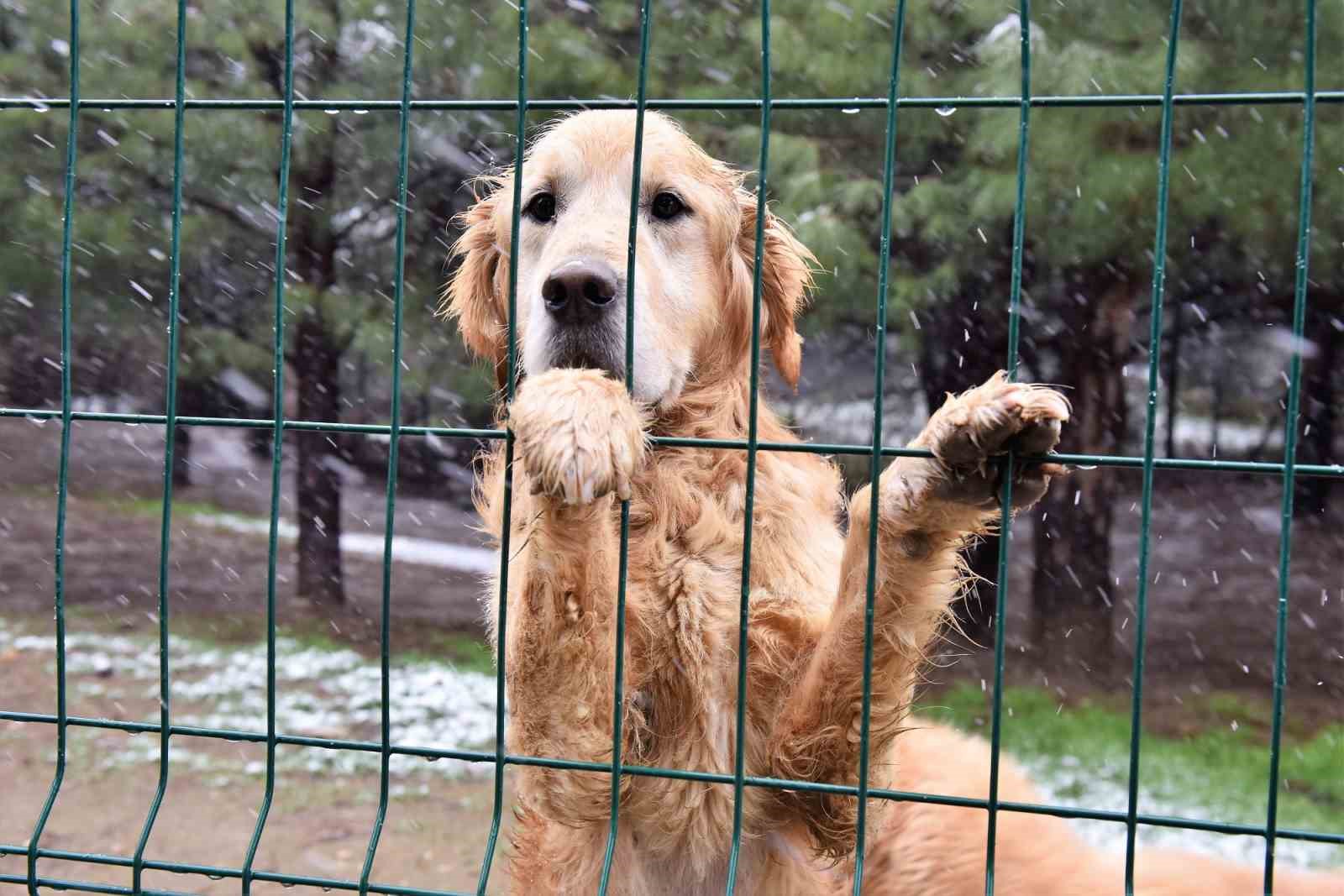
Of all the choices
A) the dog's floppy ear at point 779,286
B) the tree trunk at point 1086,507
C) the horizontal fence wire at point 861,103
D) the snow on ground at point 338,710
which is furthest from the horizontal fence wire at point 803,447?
the tree trunk at point 1086,507

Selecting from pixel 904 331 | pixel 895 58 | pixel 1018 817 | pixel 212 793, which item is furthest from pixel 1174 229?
pixel 212 793

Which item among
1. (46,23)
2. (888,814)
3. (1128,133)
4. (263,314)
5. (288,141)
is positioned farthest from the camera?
(263,314)

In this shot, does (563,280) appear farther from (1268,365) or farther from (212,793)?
(1268,365)

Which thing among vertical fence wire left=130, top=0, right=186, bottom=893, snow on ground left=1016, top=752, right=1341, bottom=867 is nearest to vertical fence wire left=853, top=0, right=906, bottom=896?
vertical fence wire left=130, top=0, right=186, bottom=893

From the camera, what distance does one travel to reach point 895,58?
180 centimetres

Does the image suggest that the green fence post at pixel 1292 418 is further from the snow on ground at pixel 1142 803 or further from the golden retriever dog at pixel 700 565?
the snow on ground at pixel 1142 803

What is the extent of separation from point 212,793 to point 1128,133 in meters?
6.38

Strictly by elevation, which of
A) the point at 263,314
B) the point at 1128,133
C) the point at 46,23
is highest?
the point at 46,23

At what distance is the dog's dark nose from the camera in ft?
8.96

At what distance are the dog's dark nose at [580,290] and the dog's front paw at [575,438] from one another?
50cm

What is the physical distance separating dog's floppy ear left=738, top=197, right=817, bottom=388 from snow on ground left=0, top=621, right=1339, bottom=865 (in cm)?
361

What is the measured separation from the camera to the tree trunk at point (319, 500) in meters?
9.42

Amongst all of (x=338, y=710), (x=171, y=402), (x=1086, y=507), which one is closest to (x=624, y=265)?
(x=171, y=402)

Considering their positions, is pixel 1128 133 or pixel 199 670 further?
pixel 199 670
